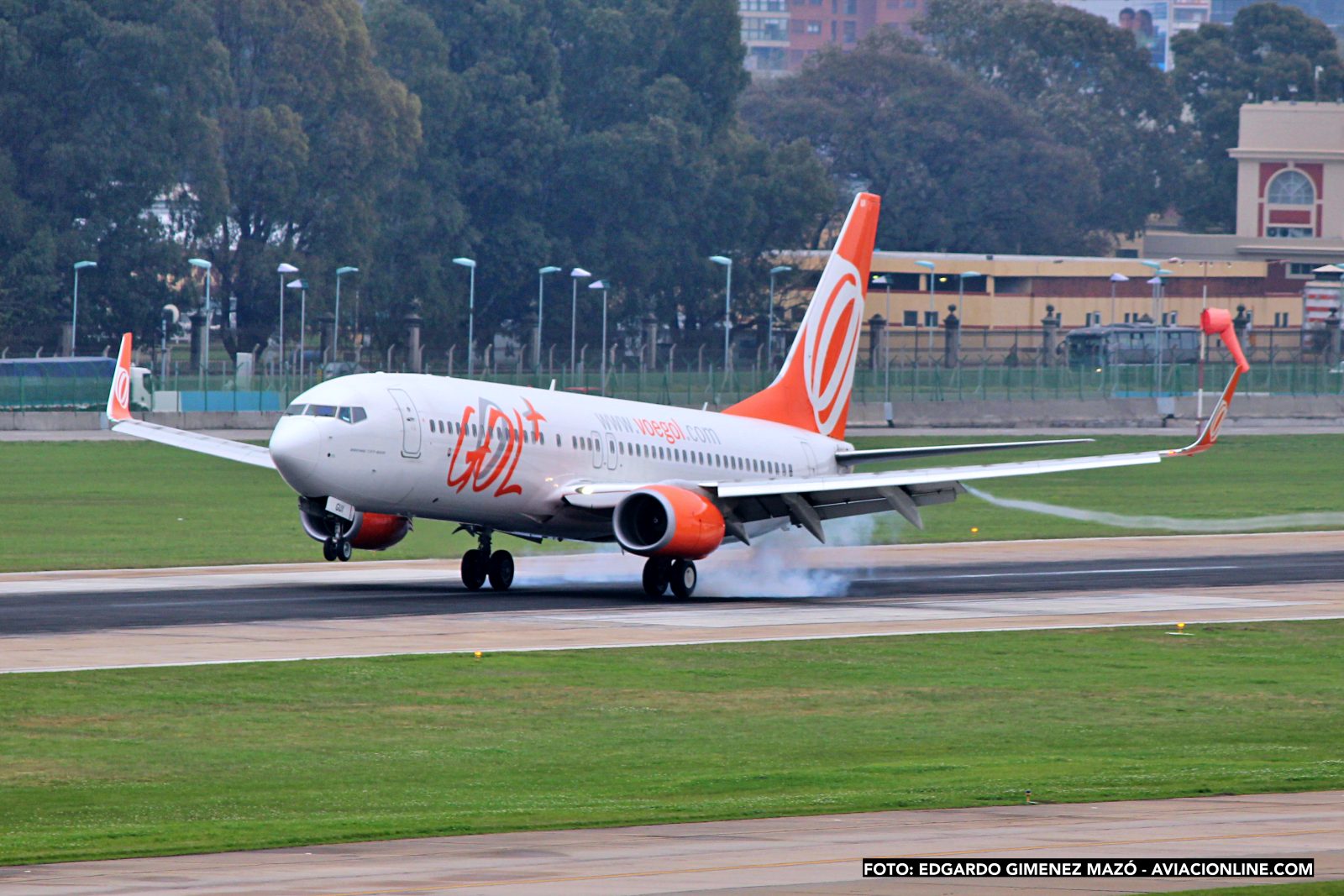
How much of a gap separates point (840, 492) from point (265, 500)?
35.6 m

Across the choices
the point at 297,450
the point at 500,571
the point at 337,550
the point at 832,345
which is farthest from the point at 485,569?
the point at 832,345

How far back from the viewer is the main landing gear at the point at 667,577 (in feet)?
154

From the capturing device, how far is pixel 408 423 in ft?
144

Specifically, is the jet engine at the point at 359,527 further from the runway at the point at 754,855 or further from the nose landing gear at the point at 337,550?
the runway at the point at 754,855

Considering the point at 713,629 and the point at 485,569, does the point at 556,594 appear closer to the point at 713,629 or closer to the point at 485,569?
the point at 485,569

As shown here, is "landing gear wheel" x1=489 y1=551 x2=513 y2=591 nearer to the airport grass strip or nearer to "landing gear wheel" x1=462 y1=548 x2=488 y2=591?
"landing gear wheel" x1=462 y1=548 x2=488 y2=591

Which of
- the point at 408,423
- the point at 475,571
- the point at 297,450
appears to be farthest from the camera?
the point at 475,571

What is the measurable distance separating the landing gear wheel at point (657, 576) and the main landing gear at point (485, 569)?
11.0 feet

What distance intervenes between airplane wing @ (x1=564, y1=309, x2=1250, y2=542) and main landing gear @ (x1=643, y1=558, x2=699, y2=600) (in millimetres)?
1659

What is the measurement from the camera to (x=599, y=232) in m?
164

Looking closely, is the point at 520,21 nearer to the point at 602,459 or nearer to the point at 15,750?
the point at 602,459

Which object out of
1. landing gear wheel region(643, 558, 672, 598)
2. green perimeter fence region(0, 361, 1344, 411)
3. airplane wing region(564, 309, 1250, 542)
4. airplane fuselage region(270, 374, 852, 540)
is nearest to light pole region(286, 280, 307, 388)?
green perimeter fence region(0, 361, 1344, 411)

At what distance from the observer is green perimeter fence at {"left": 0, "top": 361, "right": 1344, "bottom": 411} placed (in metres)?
114

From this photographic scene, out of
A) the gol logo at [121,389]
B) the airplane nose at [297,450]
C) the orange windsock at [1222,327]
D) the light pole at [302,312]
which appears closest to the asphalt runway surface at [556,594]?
the airplane nose at [297,450]
